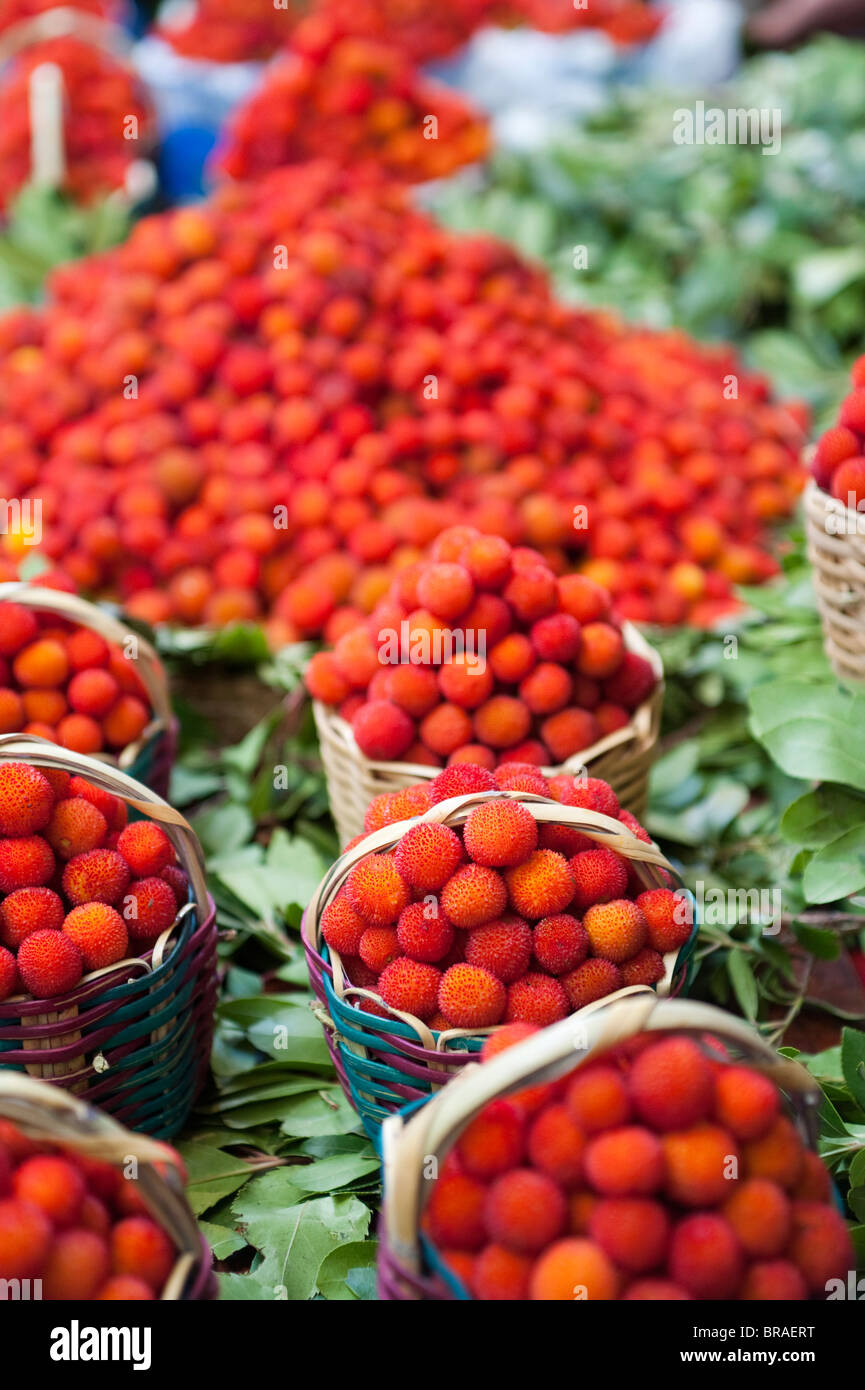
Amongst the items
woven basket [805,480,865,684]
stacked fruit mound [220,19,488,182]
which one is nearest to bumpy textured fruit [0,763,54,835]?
woven basket [805,480,865,684]

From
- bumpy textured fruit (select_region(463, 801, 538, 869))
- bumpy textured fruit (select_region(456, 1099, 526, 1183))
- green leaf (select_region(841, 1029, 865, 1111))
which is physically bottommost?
green leaf (select_region(841, 1029, 865, 1111))

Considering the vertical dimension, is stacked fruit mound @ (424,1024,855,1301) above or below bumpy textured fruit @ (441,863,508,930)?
below

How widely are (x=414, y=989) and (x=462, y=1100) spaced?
280 millimetres

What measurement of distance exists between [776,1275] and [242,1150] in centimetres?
69

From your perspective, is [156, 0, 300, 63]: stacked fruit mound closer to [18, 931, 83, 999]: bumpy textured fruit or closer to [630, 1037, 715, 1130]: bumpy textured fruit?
[18, 931, 83, 999]: bumpy textured fruit

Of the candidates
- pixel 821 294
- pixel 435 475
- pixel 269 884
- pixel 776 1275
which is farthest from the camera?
pixel 821 294

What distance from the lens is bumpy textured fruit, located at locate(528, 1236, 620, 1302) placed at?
2.41 ft

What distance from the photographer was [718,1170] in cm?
76

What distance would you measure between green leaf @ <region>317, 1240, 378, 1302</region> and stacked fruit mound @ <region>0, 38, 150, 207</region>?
10.7 ft

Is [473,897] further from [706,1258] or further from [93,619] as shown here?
[93,619]

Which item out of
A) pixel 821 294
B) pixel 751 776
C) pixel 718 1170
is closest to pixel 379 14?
pixel 821 294

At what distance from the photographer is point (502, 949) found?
3.37ft

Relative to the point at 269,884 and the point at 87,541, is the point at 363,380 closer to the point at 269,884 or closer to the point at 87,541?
the point at 87,541

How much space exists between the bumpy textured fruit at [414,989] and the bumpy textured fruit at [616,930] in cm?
14
